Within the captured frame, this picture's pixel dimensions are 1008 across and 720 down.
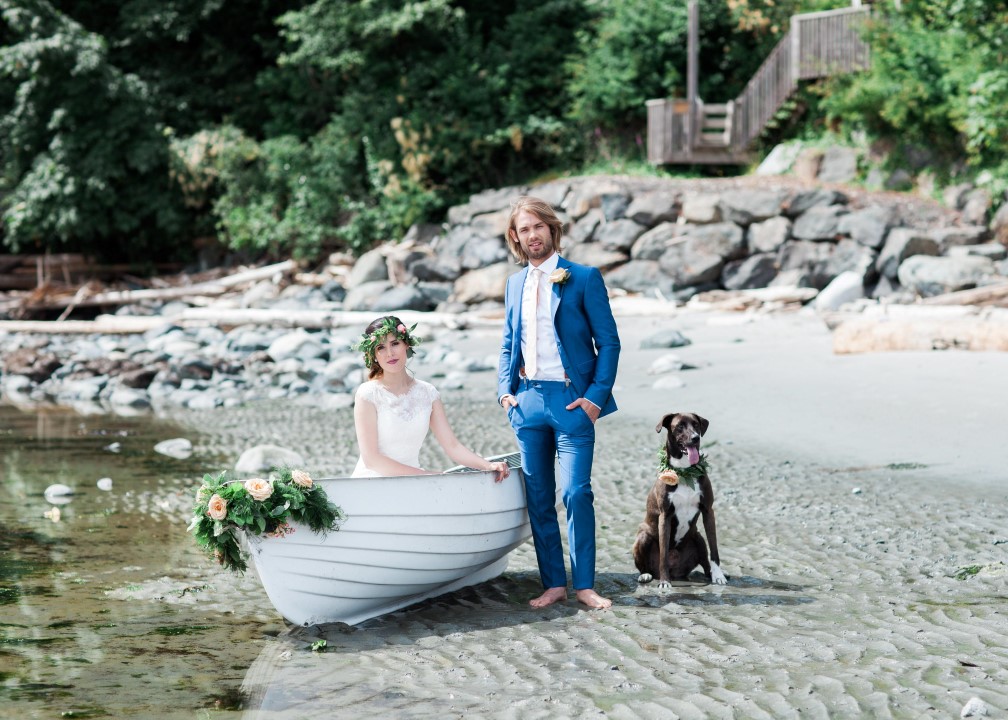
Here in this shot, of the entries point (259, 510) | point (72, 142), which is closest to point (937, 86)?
point (259, 510)

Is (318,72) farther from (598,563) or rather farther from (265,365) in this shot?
(598,563)

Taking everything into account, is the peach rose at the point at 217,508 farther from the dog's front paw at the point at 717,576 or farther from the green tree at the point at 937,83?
the green tree at the point at 937,83

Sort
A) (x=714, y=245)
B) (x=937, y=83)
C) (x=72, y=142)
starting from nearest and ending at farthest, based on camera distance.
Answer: (x=937, y=83) → (x=714, y=245) → (x=72, y=142)

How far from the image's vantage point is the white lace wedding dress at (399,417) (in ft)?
19.1

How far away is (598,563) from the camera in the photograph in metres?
6.75

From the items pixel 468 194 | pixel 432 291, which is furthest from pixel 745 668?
pixel 468 194

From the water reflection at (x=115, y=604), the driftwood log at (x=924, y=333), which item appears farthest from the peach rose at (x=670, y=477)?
the driftwood log at (x=924, y=333)

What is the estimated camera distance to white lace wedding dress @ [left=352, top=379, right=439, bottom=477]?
5.82m

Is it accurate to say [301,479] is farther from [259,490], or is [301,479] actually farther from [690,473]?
[690,473]

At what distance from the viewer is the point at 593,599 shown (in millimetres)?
5672

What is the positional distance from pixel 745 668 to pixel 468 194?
81.8ft

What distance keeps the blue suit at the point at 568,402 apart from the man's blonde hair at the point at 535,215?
0.12 meters

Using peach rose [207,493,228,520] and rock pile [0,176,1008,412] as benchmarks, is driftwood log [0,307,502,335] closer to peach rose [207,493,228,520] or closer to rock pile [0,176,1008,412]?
rock pile [0,176,1008,412]

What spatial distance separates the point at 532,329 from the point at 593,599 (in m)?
1.36
